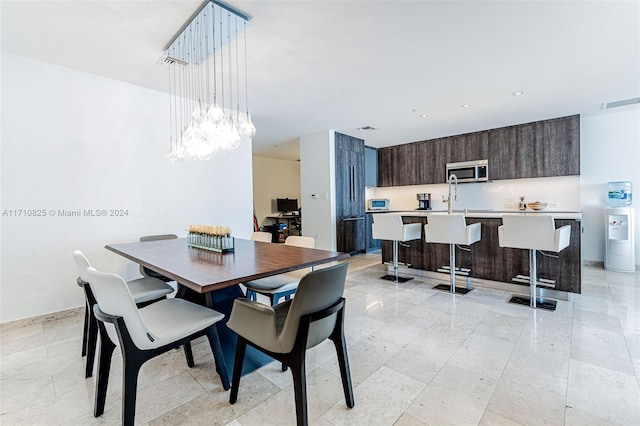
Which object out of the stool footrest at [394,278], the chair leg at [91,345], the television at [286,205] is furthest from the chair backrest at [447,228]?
the television at [286,205]

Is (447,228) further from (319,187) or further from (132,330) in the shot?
(132,330)

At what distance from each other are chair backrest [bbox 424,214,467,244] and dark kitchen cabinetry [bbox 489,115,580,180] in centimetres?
271

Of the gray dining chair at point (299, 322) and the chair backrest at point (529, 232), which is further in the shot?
the chair backrest at point (529, 232)

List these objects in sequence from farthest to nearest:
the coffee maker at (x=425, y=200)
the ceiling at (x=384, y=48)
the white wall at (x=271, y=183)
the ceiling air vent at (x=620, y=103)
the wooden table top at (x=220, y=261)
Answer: the white wall at (x=271, y=183) < the coffee maker at (x=425, y=200) < the ceiling air vent at (x=620, y=103) < the ceiling at (x=384, y=48) < the wooden table top at (x=220, y=261)

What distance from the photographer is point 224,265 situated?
1794mm

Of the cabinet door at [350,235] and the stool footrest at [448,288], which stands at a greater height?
the cabinet door at [350,235]

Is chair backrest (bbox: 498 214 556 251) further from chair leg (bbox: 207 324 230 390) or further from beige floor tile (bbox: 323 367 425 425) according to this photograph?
chair leg (bbox: 207 324 230 390)

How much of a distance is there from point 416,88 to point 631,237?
13.5 ft

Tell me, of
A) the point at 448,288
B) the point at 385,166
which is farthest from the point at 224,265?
the point at 385,166

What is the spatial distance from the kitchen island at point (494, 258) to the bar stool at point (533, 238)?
142 mm

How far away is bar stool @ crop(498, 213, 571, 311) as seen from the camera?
114 inches

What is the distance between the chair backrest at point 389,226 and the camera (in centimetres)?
396

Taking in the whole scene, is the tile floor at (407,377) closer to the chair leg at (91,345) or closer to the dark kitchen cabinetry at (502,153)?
the chair leg at (91,345)

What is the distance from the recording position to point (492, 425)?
1462 millimetres
